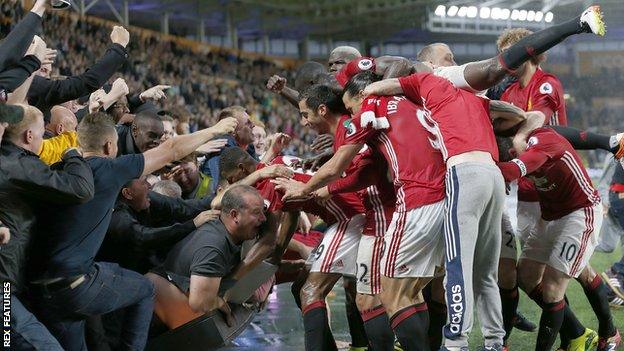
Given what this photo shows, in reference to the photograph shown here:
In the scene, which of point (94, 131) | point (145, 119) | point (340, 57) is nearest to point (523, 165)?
point (340, 57)

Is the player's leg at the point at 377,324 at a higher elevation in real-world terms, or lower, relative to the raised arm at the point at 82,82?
lower

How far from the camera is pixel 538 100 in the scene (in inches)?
290

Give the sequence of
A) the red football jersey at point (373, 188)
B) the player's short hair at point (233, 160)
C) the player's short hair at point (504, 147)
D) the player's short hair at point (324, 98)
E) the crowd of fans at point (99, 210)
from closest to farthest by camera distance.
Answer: the crowd of fans at point (99, 210), the red football jersey at point (373, 188), the player's short hair at point (324, 98), the player's short hair at point (504, 147), the player's short hair at point (233, 160)

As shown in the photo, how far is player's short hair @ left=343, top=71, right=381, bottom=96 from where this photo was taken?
625 centimetres

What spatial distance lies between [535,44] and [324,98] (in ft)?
5.60

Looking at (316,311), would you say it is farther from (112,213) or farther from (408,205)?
(112,213)

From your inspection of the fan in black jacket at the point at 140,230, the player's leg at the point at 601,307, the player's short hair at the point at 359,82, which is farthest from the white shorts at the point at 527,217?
the fan in black jacket at the point at 140,230

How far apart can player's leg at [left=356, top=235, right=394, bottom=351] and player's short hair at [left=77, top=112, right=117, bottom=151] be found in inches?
73.1

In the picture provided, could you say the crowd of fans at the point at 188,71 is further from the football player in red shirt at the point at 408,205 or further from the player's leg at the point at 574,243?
the football player in red shirt at the point at 408,205

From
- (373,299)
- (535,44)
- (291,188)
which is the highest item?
(535,44)

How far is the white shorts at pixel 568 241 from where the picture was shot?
21.8ft

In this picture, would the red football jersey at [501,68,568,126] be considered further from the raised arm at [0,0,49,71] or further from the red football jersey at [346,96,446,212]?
the raised arm at [0,0,49,71]

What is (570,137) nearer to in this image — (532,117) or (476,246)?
(532,117)

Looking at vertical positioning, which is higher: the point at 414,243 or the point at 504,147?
the point at 504,147
